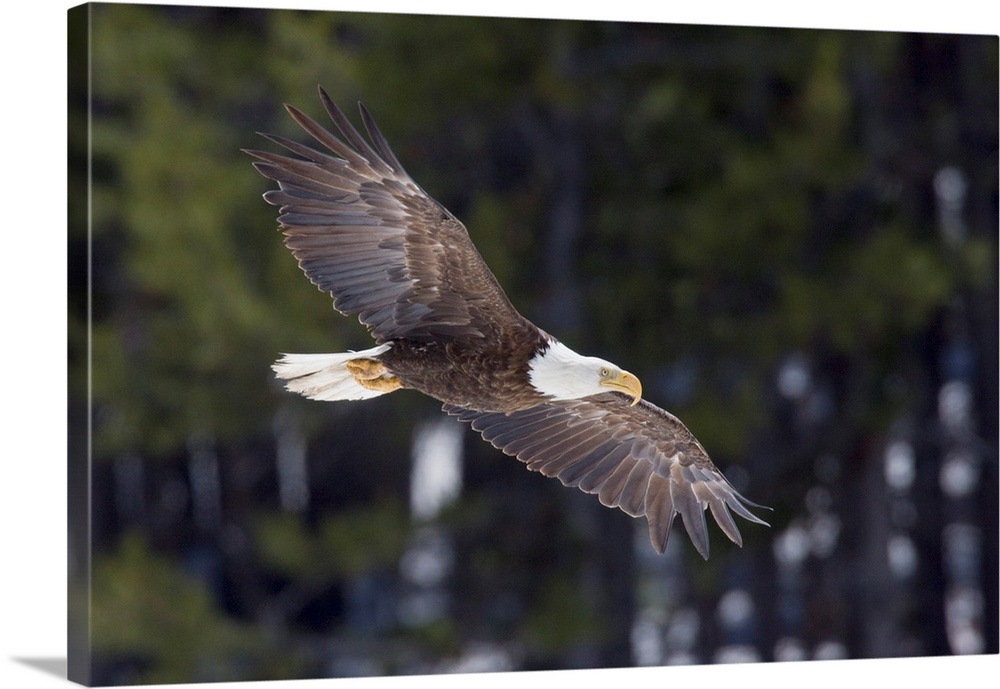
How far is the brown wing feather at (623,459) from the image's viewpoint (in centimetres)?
579

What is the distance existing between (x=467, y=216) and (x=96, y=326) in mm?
1652

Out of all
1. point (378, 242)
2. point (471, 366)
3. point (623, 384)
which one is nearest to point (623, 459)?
point (623, 384)

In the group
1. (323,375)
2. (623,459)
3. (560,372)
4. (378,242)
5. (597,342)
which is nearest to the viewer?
(378,242)

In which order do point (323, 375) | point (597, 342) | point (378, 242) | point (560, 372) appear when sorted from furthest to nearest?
point (597, 342), point (323, 375), point (560, 372), point (378, 242)

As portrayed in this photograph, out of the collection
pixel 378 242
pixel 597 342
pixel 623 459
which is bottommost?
pixel 623 459

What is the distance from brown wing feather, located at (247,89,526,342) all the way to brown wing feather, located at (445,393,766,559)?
24.8 inches

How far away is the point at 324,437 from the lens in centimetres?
708

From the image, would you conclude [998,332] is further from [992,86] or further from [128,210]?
[128,210]

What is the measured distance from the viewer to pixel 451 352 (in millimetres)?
5277

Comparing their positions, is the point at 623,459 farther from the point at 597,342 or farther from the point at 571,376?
the point at 597,342

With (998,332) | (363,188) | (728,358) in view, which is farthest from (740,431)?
(363,188)

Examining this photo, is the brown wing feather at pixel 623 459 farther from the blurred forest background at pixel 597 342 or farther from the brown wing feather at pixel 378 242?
the blurred forest background at pixel 597 342

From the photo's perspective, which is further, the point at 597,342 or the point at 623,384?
the point at 597,342

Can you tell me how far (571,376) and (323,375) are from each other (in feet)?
2.40
